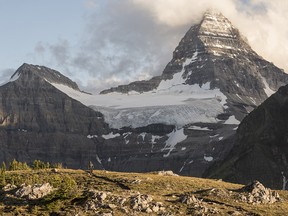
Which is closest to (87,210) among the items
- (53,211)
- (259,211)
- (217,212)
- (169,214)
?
(53,211)

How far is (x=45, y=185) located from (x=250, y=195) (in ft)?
107

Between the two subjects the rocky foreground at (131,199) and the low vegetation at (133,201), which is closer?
the low vegetation at (133,201)

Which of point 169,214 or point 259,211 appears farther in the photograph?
point 259,211

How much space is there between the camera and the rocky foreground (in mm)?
94938

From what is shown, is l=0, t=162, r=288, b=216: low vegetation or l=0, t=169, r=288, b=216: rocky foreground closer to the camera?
l=0, t=162, r=288, b=216: low vegetation

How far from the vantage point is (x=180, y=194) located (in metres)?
112

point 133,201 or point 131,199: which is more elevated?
point 131,199

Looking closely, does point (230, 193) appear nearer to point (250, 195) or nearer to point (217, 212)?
point (250, 195)

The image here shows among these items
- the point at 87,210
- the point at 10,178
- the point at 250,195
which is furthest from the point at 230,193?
the point at 10,178

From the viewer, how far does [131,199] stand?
97812mm

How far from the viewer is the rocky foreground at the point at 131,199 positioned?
94.9 metres

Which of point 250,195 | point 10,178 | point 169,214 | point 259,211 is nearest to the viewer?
point 169,214

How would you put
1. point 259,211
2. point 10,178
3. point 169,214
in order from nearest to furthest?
point 169,214 < point 259,211 < point 10,178

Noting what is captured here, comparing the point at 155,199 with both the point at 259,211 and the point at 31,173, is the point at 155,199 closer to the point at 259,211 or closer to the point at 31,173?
the point at 259,211
